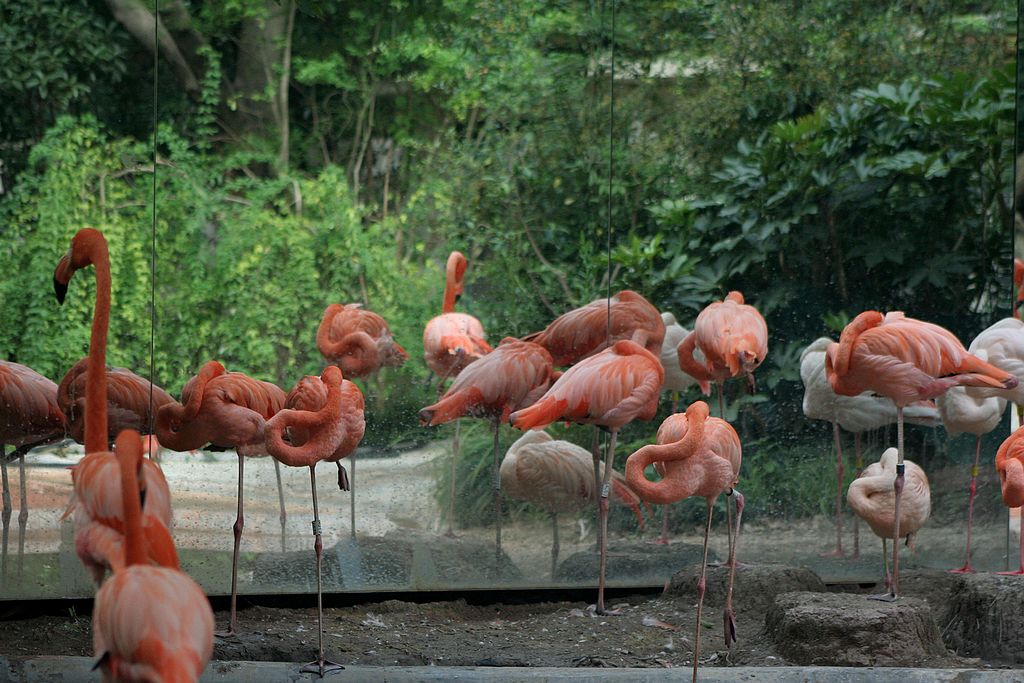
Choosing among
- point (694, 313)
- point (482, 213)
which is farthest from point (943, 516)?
point (482, 213)

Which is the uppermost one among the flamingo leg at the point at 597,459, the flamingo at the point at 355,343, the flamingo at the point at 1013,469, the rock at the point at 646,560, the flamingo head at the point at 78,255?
the flamingo head at the point at 78,255

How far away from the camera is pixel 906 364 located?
4.96 metres

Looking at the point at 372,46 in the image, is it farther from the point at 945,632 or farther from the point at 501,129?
the point at 945,632

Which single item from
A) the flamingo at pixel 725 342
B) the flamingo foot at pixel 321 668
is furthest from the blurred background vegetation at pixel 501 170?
the flamingo foot at pixel 321 668

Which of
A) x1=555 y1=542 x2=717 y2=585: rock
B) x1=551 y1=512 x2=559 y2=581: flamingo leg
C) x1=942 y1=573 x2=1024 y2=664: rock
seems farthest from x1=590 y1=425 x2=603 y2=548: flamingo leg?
x1=942 y1=573 x2=1024 y2=664: rock

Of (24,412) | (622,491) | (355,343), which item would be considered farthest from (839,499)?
(24,412)

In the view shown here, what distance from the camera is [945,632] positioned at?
16.3 feet

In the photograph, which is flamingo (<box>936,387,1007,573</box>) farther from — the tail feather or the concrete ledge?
the concrete ledge

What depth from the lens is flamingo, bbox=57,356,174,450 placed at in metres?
4.96

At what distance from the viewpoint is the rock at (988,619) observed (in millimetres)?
4730

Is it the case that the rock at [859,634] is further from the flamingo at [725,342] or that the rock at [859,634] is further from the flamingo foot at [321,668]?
the flamingo foot at [321,668]

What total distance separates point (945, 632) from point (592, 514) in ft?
5.23

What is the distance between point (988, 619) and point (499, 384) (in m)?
2.08

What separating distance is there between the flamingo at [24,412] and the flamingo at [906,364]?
123 inches
